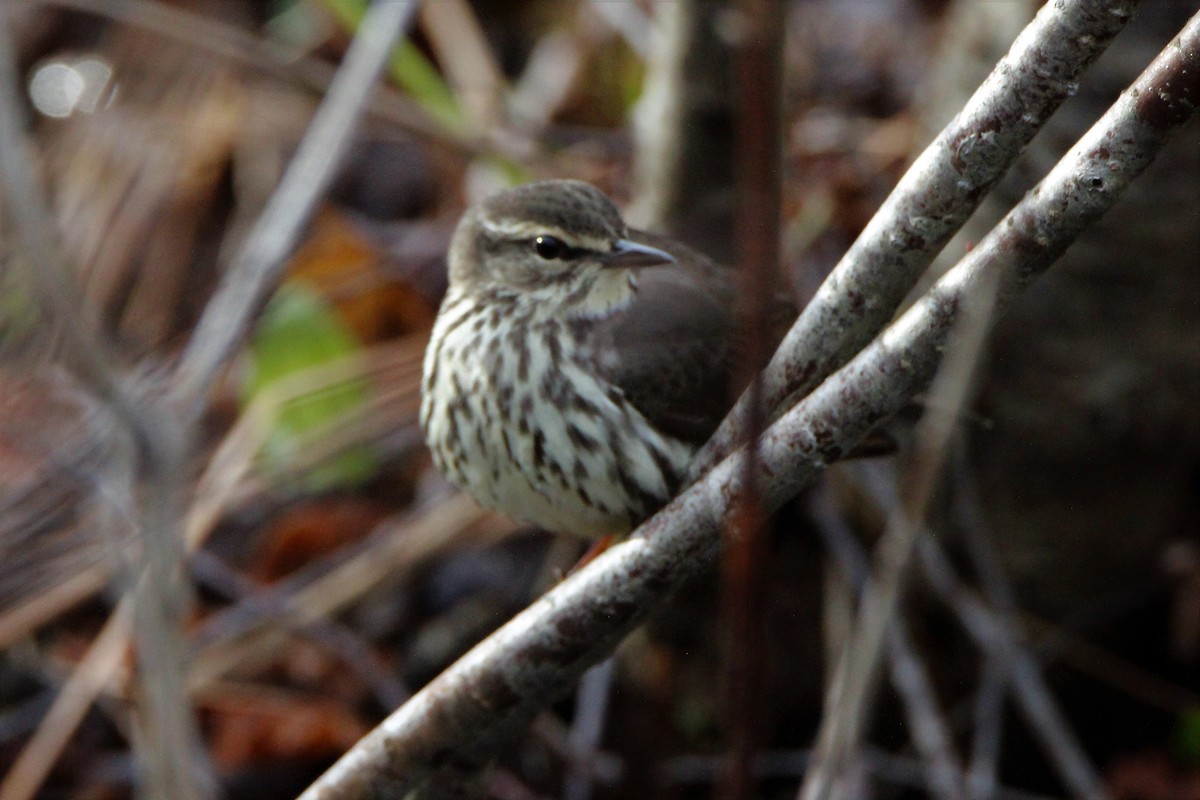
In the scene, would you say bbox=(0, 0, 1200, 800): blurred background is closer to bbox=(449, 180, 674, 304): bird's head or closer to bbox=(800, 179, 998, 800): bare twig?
bbox=(449, 180, 674, 304): bird's head

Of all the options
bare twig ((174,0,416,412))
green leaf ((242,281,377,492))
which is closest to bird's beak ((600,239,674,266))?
bare twig ((174,0,416,412))

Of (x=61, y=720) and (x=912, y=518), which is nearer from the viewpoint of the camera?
(x=912, y=518)

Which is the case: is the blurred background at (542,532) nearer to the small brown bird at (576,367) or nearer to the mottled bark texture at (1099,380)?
the mottled bark texture at (1099,380)

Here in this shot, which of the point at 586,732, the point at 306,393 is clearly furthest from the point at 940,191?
the point at 306,393

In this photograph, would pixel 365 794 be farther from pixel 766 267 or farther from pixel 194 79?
pixel 194 79

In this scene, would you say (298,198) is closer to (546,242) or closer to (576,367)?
(546,242)

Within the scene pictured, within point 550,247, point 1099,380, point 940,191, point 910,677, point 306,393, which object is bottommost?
point 910,677

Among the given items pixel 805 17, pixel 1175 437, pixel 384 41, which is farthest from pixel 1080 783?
pixel 805 17
